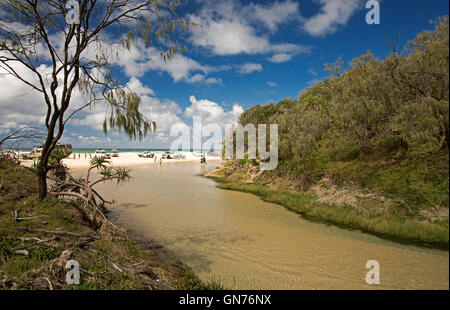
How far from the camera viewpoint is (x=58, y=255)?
4754 millimetres

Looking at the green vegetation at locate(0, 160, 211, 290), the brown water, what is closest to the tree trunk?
the green vegetation at locate(0, 160, 211, 290)

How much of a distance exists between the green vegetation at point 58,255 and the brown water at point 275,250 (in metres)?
1.28

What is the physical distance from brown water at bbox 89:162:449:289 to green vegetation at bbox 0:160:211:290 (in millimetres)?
1280

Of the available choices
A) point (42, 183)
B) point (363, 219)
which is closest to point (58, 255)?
point (42, 183)

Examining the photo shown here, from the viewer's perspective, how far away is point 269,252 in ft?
24.3

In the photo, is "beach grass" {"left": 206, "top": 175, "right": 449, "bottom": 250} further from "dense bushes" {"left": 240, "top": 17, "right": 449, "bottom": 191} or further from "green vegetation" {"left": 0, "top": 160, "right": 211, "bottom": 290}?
"green vegetation" {"left": 0, "top": 160, "right": 211, "bottom": 290}

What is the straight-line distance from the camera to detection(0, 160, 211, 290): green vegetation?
407cm

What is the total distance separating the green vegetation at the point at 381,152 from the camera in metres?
3.03

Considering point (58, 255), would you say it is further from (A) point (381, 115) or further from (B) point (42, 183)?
(A) point (381, 115)

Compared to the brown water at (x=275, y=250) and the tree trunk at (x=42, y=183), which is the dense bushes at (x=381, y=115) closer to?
the brown water at (x=275, y=250)

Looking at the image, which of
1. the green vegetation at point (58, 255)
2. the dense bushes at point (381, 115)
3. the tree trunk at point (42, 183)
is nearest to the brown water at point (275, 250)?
the green vegetation at point (58, 255)

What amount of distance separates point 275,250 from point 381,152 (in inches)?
208

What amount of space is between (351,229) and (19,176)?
14419mm
